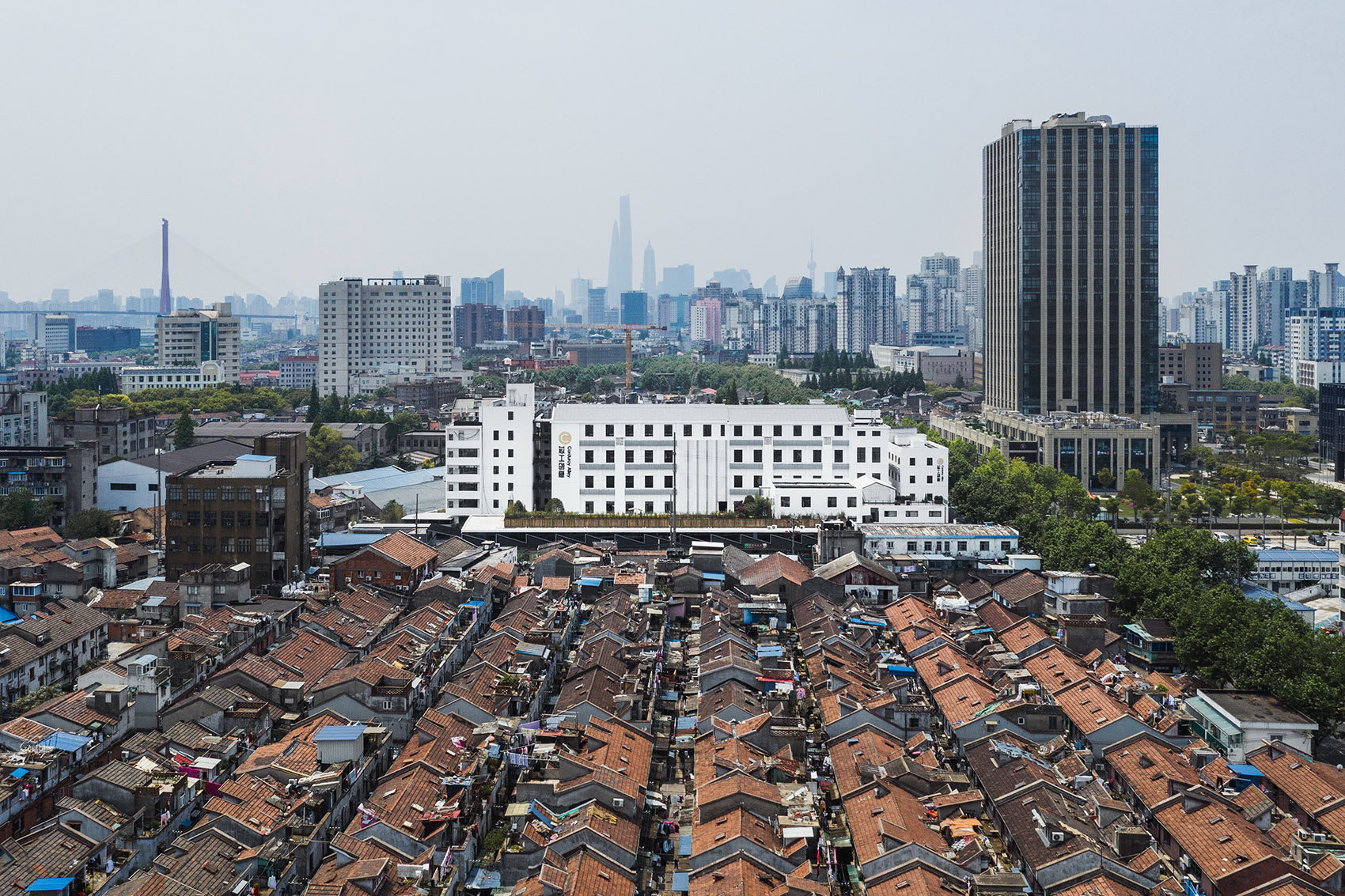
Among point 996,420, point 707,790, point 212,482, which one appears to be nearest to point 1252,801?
point 707,790

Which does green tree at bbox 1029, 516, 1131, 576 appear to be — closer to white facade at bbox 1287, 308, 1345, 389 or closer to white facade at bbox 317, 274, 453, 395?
white facade at bbox 1287, 308, 1345, 389

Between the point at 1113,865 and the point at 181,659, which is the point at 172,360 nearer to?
the point at 181,659

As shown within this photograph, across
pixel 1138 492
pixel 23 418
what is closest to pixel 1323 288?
pixel 1138 492

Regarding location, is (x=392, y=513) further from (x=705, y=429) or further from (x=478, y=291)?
(x=478, y=291)

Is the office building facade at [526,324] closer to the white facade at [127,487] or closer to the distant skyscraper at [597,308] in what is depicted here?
the distant skyscraper at [597,308]

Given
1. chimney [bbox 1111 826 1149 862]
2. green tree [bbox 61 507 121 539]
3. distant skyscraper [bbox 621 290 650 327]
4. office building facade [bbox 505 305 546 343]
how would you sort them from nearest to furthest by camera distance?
chimney [bbox 1111 826 1149 862] → green tree [bbox 61 507 121 539] → office building facade [bbox 505 305 546 343] → distant skyscraper [bbox 621 290 650 327]

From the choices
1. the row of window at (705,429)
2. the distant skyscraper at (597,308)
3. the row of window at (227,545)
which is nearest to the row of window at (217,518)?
the row of window at (227,545)

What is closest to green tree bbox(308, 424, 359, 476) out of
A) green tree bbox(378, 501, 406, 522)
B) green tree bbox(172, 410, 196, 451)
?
green tree bbox(172, 410, 196, 451)
